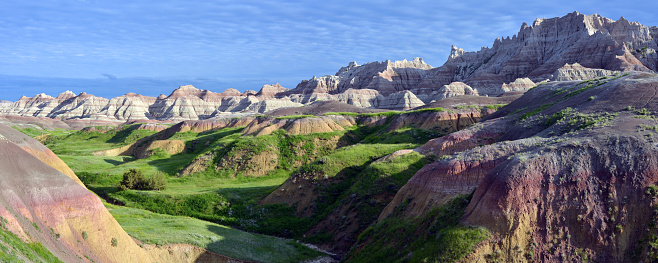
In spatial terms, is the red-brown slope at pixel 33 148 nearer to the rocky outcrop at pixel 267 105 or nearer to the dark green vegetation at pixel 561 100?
the dark green vegetation at pixel 561 100

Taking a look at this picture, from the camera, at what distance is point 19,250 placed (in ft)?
58.7

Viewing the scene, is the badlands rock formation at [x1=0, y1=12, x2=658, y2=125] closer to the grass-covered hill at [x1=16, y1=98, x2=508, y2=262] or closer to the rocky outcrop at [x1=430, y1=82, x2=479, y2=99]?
the rocky outcrop at [x1=430, y1=82, x2=479, y2=99]

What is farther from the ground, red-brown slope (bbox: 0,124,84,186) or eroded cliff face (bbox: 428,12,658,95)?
eroded cliff face (bbox: 428,12,658,95)

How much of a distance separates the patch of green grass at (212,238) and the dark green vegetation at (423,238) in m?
5.20

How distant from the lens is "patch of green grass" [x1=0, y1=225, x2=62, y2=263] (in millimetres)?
16531

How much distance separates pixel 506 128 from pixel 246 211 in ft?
85.9

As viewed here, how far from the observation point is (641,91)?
3312cm

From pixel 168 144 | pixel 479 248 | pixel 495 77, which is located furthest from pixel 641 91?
pixel 495 77

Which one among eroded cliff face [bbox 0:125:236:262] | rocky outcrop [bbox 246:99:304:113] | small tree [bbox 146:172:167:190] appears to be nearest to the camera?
eroded cliff face [bbox 0:125:236:262]

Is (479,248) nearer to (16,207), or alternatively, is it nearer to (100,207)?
(100,207)

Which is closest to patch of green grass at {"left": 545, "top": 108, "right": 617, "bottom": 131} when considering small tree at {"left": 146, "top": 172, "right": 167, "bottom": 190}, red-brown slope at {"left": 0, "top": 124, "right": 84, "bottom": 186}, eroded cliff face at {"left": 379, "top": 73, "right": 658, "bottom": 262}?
eroded cliff face at {"left": 379, "top": 73, "right": 658, "bottom": 262}

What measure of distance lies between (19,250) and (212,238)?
13.8m

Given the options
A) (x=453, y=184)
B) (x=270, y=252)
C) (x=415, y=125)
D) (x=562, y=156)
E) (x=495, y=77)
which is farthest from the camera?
(x=495, y=77)

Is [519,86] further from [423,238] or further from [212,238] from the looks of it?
[212,238]
